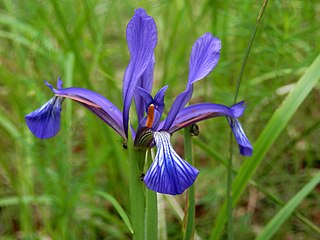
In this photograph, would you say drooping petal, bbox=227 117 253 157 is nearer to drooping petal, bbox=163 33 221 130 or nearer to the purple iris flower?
the purple iris flower

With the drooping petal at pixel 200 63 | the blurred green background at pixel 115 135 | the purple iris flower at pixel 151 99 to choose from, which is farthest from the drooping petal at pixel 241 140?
the blurred green background at pixel 115 135

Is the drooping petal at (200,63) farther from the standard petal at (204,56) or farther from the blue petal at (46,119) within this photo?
the blue petal at (46,119)

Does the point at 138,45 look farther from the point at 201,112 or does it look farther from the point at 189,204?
the point at 189,204

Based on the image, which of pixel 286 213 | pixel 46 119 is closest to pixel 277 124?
pixel 286 213

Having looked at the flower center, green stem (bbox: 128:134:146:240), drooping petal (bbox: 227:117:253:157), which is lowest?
green stem (bbox: 128:134:146:240)

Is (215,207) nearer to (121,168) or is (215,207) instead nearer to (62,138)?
(121,168)

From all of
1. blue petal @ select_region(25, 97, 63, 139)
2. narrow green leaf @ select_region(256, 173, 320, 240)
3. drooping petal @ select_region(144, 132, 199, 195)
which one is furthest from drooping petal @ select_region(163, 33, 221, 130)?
narrow green leaf @ select_region(256, 173, 320, 240)
